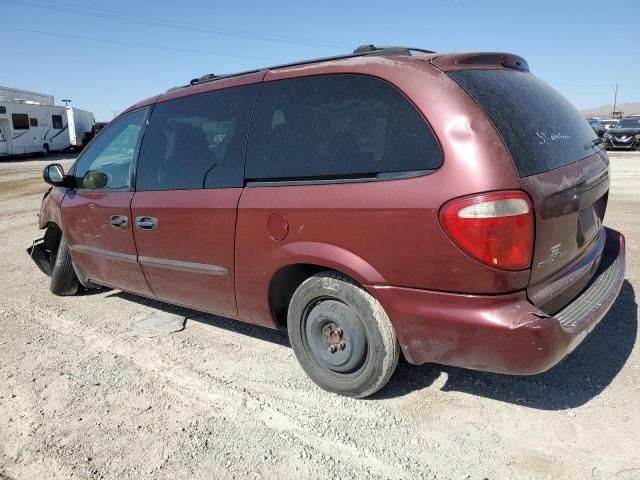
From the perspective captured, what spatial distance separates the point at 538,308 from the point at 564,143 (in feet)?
3.22

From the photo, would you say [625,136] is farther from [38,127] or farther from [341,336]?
[38,127]

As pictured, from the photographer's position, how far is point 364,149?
8.33 feet

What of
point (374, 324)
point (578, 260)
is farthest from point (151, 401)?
point (578, 260)

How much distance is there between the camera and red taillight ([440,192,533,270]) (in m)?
2.15

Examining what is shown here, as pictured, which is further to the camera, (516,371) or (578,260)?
(578,260)

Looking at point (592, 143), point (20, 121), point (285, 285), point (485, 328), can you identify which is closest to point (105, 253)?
point (285, 285)

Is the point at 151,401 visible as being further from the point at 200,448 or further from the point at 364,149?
the point at 364,149

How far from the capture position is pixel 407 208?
2330 mm

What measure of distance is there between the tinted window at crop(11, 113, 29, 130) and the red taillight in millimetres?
33265

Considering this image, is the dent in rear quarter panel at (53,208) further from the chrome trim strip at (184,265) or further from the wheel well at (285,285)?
the wheel well at (285,285)

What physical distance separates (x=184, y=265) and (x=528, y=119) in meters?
2.39

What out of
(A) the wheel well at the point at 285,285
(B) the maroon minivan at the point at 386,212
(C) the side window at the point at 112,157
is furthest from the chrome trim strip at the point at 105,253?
(A) the wheel well at the point at 285,285

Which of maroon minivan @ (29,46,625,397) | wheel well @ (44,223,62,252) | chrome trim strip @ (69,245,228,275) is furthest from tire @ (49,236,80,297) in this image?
maroon minivan @ (29,46,625,397)

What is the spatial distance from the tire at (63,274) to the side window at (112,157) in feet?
2.99
